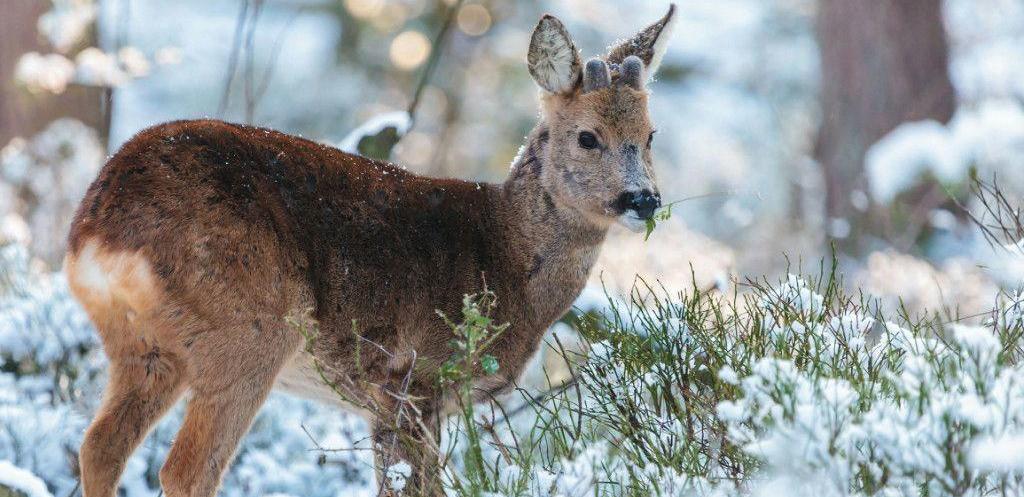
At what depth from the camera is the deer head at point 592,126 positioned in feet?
16.6

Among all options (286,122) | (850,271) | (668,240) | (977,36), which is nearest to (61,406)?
(668,240)

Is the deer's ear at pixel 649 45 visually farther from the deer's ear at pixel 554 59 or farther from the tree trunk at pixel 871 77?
the tree trunk at pixel 871 77

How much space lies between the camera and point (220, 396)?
4.14 meters

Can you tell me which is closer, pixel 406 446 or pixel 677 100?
pixel 406 446

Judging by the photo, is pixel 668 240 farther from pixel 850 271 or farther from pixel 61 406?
pixel 61 406

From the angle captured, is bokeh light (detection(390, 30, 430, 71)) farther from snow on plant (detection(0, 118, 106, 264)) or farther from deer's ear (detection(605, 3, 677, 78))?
deer's ear (detection(605, 3, 677, 78))

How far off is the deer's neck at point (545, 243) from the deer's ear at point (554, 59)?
0.84ft

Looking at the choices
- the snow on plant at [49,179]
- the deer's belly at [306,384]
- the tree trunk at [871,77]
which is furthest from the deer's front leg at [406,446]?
the tree trunk at [871,77]

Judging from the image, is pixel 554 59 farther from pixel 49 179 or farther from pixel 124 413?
pixel 49 179

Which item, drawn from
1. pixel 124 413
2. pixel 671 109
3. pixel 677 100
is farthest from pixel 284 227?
pixel 677 100

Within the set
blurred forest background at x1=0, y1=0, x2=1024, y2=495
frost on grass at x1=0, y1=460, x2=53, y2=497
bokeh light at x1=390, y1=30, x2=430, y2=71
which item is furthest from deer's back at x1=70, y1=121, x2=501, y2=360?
bokeh light at x1=390, y1=30, x2=430, y2=71

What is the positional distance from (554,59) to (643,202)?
856 mm

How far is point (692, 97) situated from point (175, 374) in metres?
16.1

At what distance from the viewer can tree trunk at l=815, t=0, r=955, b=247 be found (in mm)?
12141
